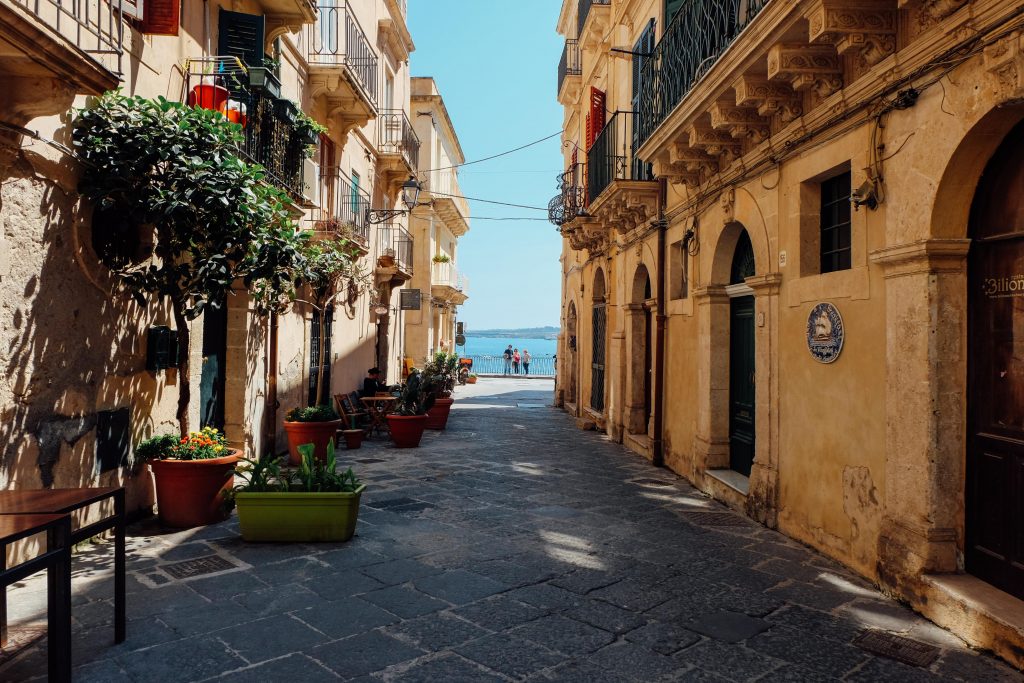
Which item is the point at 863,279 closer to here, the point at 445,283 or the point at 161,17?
the point at 161,17

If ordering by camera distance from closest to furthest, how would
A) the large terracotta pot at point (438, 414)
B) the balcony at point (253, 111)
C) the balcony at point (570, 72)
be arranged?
the balcony at point (253, 111) → the large terracotta pot at point (438, 414) → the balcony at point (570, 72)

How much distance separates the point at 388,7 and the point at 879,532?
16.0 meters

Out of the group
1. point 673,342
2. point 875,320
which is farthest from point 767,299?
point 673,342

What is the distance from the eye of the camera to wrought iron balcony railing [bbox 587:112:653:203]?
36.7 feet

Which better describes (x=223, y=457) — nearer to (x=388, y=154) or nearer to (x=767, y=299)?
(x=767, y=299)

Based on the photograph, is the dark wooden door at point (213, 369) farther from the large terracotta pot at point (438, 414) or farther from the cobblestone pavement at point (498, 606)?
the large terracotta pot at point (438, 414)

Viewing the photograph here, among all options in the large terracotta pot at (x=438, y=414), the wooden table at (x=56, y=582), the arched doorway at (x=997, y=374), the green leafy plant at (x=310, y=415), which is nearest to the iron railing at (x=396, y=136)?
the large terracotta pot at (x=438, y=414)

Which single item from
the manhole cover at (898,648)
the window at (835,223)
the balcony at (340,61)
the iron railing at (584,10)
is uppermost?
the iron railing at (584,10)

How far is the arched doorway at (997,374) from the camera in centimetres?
390

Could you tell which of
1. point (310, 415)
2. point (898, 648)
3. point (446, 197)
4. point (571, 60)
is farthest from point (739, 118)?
point (446, 197)

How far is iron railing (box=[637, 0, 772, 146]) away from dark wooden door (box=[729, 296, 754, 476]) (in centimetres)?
246

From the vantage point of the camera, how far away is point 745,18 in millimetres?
6141

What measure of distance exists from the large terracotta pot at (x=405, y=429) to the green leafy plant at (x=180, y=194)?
5027 millimetres

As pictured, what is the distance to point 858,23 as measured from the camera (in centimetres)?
466
